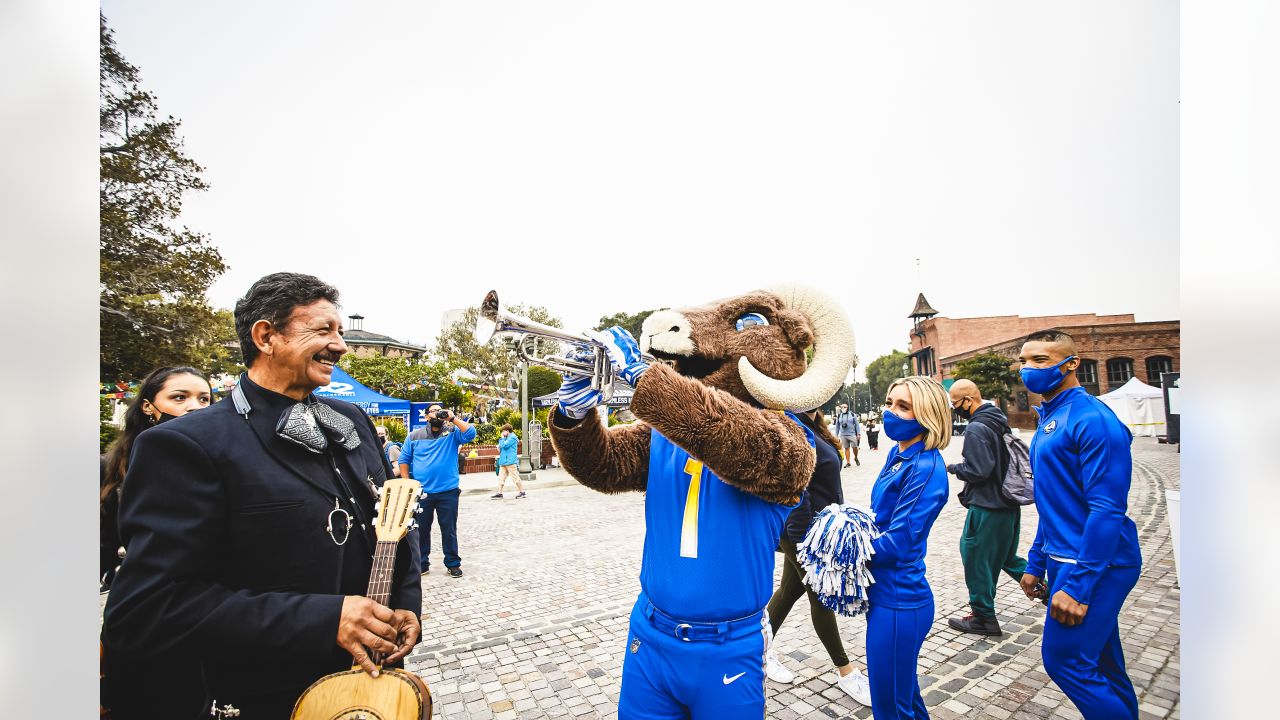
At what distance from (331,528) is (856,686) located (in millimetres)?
3338

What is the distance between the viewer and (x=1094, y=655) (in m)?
2.37

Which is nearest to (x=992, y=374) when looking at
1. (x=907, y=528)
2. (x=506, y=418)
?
(x=506, y=418)

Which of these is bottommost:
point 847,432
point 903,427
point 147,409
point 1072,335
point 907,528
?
point 847,432

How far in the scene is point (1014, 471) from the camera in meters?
4.23

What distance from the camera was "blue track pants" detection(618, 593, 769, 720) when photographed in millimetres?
1730

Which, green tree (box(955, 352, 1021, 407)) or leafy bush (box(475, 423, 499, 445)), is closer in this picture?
leafy bush (box(475, 423, 499, 445))

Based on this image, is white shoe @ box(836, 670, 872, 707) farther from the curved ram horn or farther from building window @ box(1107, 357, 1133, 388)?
building window @ box(1107, 357, 1133, 388)

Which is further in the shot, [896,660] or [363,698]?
[896,660]

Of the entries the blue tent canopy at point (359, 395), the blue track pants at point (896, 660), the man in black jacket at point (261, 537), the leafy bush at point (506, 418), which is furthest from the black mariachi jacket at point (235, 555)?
the leafy bush at point (506, 418)

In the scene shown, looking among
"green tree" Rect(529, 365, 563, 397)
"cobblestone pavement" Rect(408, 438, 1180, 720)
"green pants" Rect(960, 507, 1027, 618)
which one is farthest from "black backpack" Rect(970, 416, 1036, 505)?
"green tree" Rect(529, 365, 563, 397)

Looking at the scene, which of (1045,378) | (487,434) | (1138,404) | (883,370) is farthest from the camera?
(883,370)

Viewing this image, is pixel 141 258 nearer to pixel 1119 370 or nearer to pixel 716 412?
pixel 716 412

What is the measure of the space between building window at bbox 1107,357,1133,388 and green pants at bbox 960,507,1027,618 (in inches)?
1296

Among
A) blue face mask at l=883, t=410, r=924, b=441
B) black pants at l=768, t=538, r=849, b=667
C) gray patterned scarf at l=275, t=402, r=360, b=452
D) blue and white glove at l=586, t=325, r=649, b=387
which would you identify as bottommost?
black pants at l=768, t=538, r=849, b=667
